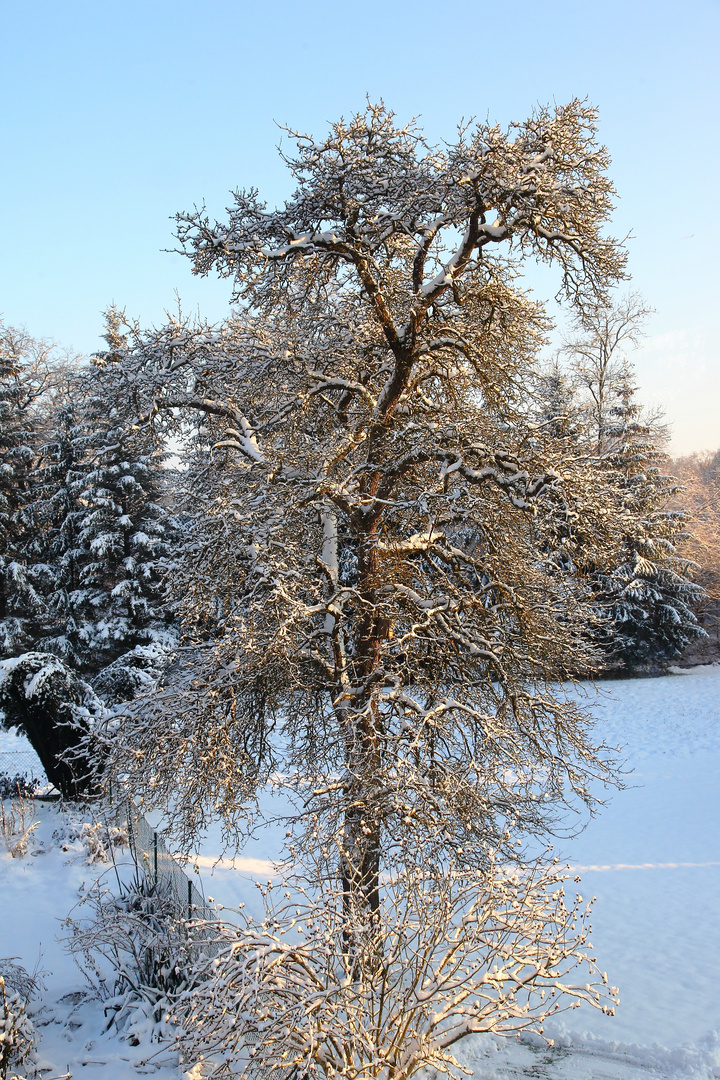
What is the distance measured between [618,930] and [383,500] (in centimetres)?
674

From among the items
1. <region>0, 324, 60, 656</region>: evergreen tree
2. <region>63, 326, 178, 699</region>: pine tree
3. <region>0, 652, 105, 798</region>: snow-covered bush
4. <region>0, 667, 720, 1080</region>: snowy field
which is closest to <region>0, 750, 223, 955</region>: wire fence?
<region>0, 667, 720, 1080</region>: snowy field

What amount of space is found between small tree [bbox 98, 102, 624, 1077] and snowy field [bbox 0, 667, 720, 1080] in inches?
60.2

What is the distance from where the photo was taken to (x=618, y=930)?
8695 millimetres

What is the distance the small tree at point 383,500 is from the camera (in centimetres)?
606

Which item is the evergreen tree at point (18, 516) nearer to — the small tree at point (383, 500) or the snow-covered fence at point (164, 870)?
the snow-covered fence at point (164, 870)

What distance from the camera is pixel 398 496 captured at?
9141mm

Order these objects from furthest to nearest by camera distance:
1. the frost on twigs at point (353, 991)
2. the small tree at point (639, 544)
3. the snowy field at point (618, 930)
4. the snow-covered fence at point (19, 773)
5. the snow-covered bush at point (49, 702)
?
the small tree at point (639, 544), the snow-covered fence at point (19, 773), the snow-covered bush at point (49, 702), the snowy field at point (618, 930), the frost on twigs at point (353, 991)

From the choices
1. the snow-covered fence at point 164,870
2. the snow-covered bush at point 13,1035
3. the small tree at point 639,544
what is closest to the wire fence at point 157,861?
the snow-covered fence at point 164,870

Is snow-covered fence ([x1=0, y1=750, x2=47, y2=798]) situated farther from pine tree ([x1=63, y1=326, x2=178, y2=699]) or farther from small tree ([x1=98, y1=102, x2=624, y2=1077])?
small tree ([x1=98, y1=102, x2=624, y2=1077])

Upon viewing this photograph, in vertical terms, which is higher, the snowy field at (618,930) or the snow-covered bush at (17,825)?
the snow-covered bush at (17,825)

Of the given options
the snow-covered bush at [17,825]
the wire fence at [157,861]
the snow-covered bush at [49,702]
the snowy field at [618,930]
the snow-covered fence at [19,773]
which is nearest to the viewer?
the snowy field at [618,930]

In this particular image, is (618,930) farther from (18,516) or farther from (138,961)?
(18,516)

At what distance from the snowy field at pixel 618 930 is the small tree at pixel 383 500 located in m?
A: 1.53

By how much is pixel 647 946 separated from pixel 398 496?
260 inches
